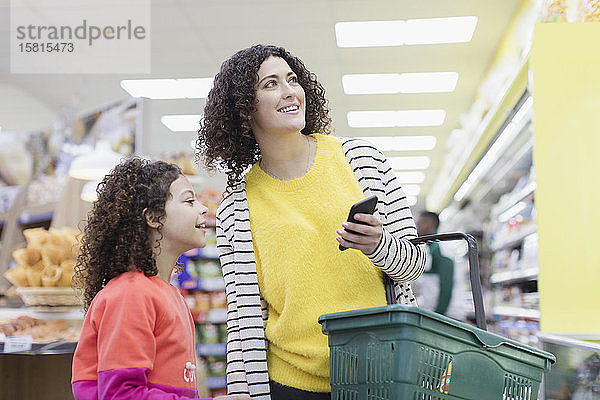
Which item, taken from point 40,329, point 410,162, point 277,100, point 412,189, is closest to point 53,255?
point 40,329

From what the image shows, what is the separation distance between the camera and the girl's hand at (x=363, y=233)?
1.35 metres

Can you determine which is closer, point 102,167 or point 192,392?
point 192,392

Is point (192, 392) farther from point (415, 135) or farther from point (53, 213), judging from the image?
point (415, 135)

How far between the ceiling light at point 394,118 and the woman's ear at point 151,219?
7992 millimetres

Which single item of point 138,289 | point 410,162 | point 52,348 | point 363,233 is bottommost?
point 52,348

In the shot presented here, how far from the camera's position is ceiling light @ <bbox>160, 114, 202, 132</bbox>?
10016mm

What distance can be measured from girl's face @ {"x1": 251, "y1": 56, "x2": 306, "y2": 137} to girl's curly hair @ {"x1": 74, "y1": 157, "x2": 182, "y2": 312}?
301 mm

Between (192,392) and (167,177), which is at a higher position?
(167,177)

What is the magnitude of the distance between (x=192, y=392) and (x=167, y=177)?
569mm

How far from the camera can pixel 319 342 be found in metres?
1.54

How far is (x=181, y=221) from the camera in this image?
1.71 metres

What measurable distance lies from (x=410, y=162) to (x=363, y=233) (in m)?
12.0

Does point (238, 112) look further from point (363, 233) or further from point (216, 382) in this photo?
point (216, 382)

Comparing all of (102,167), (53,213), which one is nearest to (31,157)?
(53,213)
